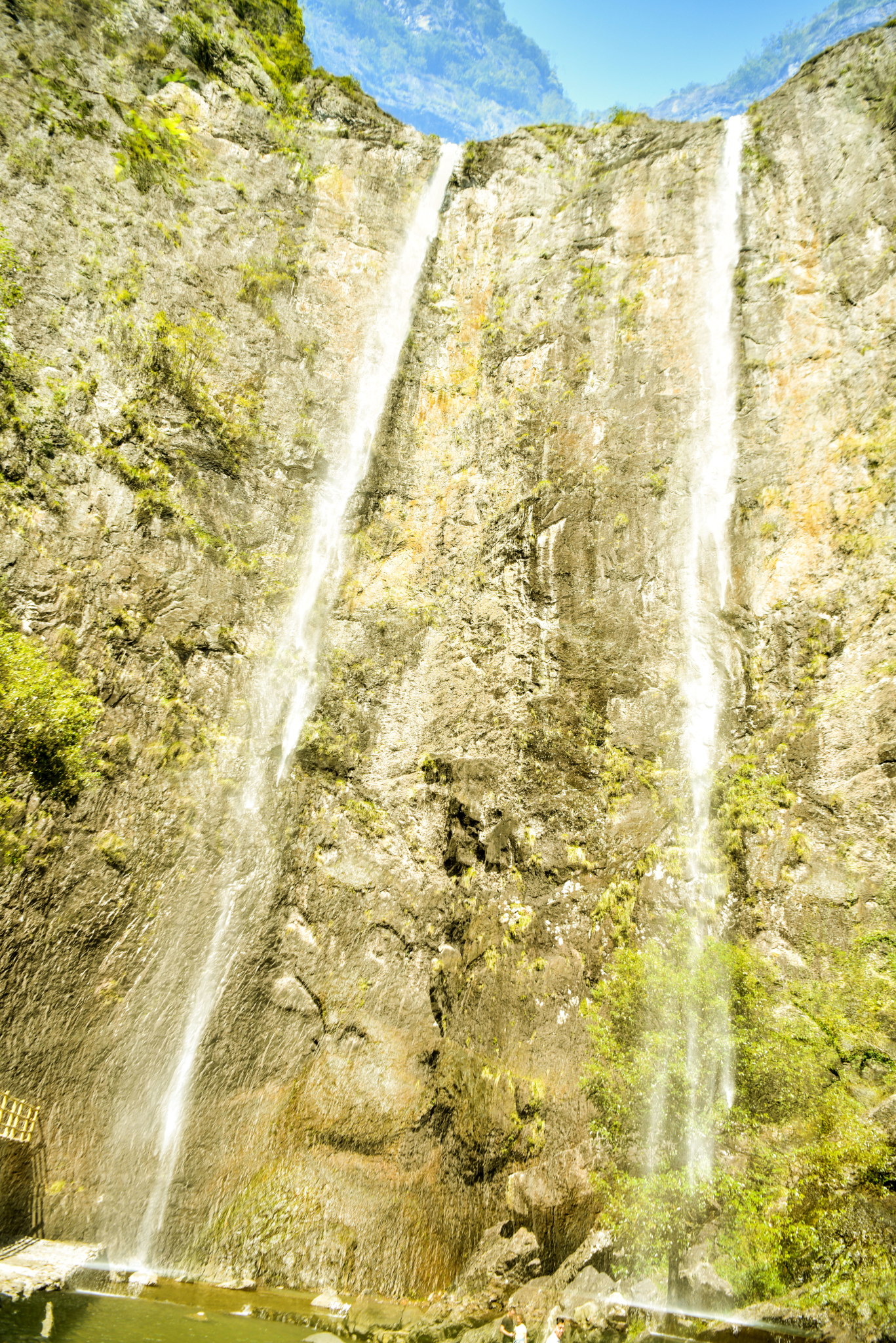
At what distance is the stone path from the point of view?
671 cm

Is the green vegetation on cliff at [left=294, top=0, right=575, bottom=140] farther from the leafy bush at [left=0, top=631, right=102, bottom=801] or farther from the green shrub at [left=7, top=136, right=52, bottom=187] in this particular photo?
the leafy bush at [left=0, top=631, right=102, bottom=801]

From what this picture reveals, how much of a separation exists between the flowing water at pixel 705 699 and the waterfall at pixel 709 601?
0.01 meters

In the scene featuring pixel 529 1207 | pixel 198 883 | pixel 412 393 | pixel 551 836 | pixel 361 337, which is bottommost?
pixel 529 1207

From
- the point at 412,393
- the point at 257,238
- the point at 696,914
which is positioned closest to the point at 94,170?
the point at 257,238

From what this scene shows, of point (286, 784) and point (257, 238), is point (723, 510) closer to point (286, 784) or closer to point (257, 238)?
point (286, 784)

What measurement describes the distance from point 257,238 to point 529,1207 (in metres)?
15.9

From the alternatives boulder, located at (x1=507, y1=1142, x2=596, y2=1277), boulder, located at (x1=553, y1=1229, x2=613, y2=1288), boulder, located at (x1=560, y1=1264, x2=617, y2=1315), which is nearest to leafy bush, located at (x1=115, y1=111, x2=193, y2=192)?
boulder, located at (x1=507, y1=1142, x2=596, y2=1277)

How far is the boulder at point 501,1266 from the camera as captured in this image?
7.72m

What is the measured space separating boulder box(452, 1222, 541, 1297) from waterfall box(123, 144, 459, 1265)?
3.59 meters

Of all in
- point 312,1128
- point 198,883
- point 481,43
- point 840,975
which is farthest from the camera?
point 481,43

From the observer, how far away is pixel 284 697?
10.9 metres

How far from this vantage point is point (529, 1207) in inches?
320

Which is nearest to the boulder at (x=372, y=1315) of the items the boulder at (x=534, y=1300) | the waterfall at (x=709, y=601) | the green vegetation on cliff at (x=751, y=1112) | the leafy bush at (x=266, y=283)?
the boulder at (x=534, y=1300)

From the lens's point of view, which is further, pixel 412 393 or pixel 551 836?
pixel 412 393
